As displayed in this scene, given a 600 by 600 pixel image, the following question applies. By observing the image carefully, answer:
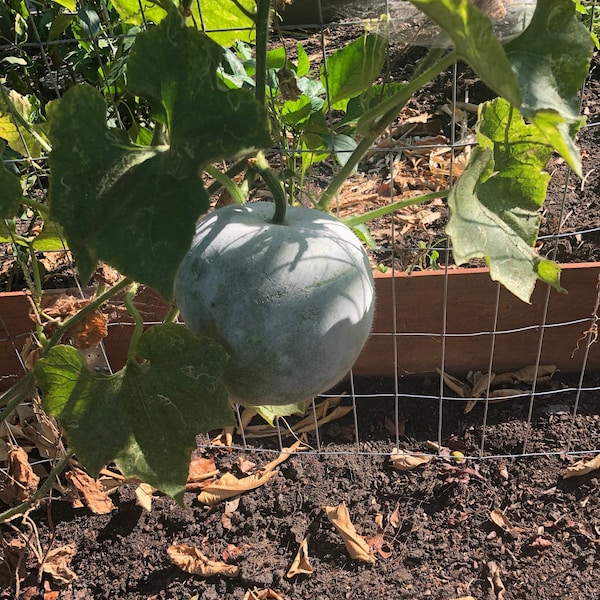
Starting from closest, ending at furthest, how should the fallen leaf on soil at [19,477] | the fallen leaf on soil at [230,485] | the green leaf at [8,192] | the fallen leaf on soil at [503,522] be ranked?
the green leaf at [8,192] < the fallen leaf on soil at [19,477] < the fallen leaf on soil at [503,522] < the fallen leaf on soil at [230,485]

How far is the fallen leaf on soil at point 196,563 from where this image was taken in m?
1.56

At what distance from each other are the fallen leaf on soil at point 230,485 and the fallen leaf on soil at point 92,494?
0.72ft

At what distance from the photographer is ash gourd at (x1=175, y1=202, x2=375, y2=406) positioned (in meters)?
0.65

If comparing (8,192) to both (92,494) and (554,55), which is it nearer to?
(554,55)

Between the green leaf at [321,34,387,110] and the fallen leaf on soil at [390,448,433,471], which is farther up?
the green leaf at [321,34,387,110]

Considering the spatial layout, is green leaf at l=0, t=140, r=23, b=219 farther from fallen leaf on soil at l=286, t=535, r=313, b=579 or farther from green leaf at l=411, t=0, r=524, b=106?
fallen leaf on soil at l=286, t=535, r=313, b=579

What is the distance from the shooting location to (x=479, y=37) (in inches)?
18.6

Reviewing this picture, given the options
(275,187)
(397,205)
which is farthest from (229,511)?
(275,187)

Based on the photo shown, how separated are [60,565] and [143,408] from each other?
3.27 feet

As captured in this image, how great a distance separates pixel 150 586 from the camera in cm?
157

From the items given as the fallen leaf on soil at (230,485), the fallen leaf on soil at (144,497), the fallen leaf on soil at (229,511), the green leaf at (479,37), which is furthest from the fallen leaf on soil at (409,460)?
the green leaf at (479,37)

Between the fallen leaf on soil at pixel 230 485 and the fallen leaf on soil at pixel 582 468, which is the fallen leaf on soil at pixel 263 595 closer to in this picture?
the fallen leaf on soil at pixel 230 485

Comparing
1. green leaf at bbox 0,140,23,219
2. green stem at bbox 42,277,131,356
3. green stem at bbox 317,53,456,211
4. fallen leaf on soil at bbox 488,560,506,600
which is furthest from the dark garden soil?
green stem at bbox 317,53,456,211

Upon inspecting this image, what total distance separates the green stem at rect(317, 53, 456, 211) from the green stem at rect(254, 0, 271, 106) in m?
0.10
